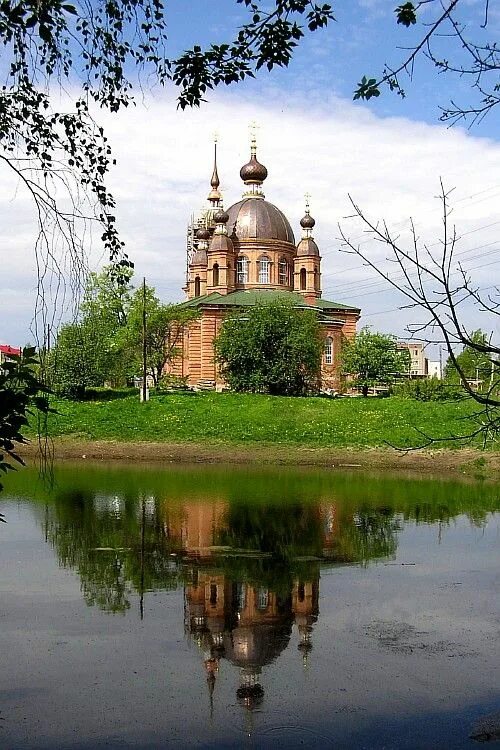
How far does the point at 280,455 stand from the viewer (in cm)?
3359

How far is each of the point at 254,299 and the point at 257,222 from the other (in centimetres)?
715

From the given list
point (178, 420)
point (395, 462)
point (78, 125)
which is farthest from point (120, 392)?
point (78, 125)

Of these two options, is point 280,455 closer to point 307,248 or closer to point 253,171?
point 307,248

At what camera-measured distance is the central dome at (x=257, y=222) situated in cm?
5984

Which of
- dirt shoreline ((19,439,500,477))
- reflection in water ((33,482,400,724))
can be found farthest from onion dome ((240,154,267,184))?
reflection in water ((33,482,400,724))

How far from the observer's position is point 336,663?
911 cm

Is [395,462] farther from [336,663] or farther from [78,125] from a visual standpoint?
[78,125]

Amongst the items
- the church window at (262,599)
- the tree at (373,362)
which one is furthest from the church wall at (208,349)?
the church window at (262,599)

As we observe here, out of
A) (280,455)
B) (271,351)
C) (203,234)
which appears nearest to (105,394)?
(271,351)

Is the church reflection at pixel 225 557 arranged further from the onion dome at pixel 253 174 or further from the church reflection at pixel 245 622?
the onion dome at pixel 253 174

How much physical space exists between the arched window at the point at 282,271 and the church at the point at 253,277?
0.23 feet

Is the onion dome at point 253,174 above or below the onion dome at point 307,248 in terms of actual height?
above

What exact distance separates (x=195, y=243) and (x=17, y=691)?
231 feet

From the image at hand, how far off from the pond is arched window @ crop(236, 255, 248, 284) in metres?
40.2
